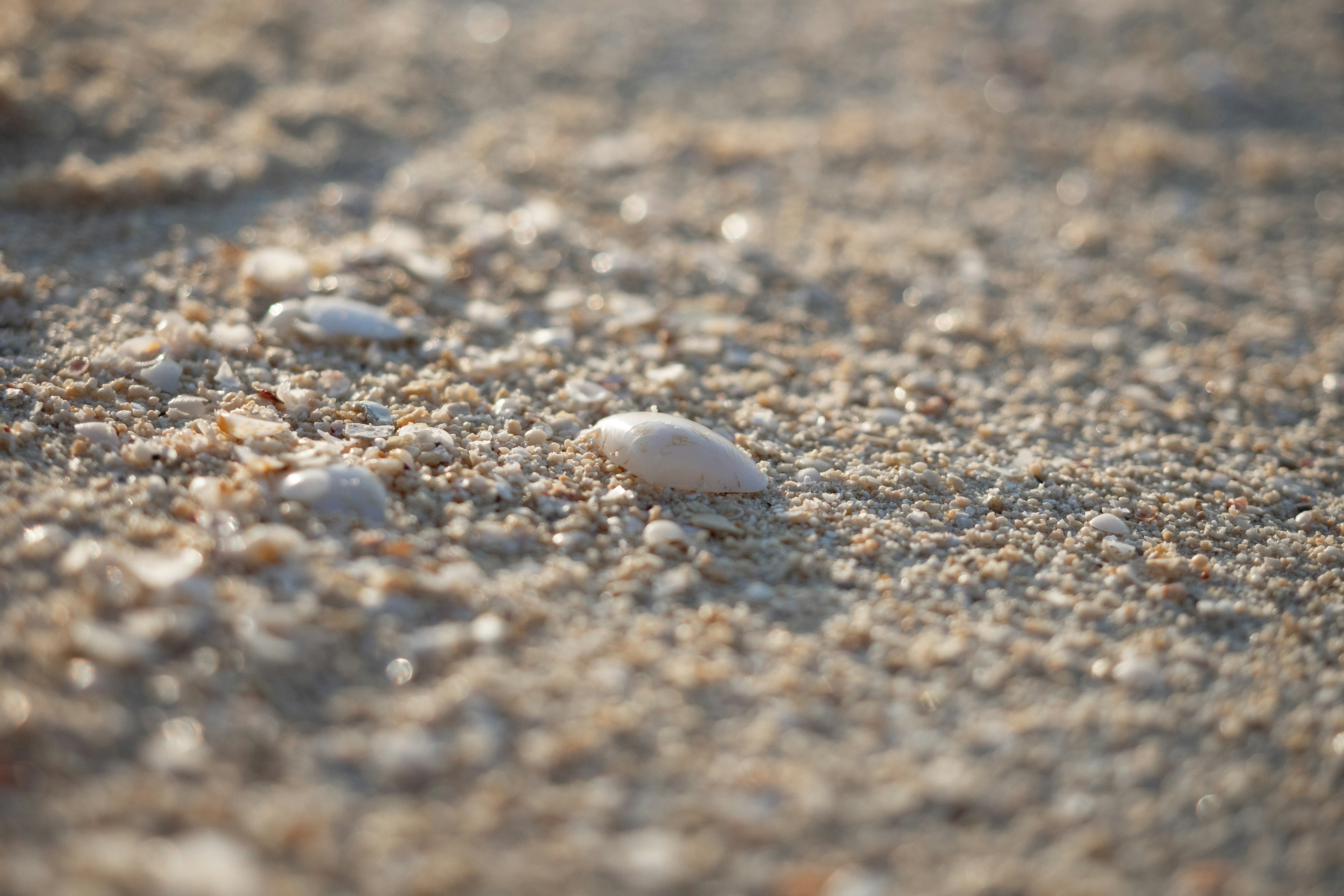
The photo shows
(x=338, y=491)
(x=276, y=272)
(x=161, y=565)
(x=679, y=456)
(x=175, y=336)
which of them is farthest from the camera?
(x=276, y=272)

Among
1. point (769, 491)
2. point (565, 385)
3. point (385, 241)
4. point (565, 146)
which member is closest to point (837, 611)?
point (769, 491)

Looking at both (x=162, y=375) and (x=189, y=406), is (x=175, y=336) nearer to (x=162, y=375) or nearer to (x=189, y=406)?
(x=162, y=375)

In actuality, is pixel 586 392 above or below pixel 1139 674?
above

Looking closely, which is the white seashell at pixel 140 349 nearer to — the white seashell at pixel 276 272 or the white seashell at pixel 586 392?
the white seashell at pixel 276 272

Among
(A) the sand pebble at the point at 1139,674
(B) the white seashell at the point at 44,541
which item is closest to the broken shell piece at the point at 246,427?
(B) the white seashell at the point at 44,541

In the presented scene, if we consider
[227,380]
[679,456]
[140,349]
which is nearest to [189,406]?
[227,380]

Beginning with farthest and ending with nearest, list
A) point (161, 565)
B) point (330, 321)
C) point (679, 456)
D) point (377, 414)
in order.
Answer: point (330, 321) → point (377, 414) → point (679, 456) → point (161, 565)
